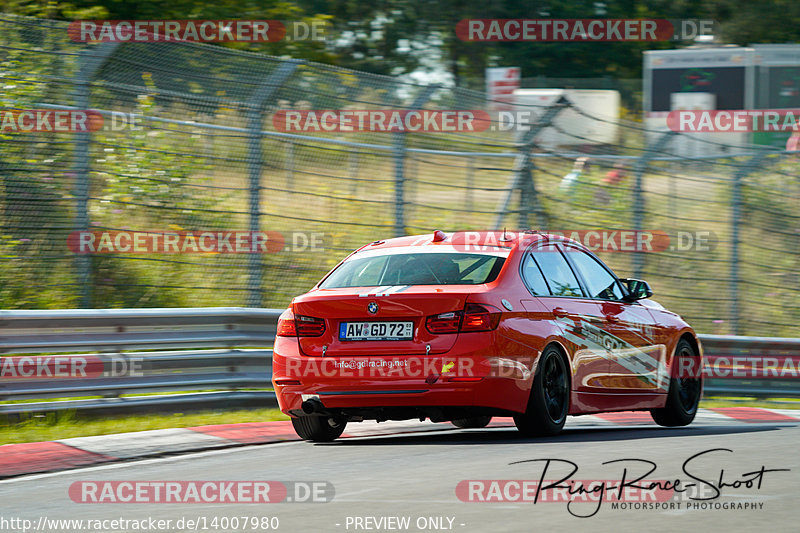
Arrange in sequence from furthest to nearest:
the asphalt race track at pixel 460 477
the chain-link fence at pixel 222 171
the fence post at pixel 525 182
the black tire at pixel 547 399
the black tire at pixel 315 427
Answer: the fence post at pixel 525 182
the chain-link fence at pixel 222 171
the black tire at pixel 315 427
the black tire at pixel 547 399
the asphalt race track at pixel 460 477

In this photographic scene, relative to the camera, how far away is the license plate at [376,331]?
27.5 ft

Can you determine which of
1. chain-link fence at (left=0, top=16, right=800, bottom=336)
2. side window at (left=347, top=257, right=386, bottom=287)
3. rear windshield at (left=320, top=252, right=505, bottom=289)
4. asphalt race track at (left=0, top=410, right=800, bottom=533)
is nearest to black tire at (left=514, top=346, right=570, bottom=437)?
asphalt race track at (left=0, top=410, right=800, bottom=533)

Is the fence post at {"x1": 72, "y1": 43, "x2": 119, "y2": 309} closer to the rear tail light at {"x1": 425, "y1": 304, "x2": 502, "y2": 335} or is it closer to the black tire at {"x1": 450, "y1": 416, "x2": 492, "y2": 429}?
the black tire at {"x1": 450, "y1": 416, "x2": 492, "y2": 429}

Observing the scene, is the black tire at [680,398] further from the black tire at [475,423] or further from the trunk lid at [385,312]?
the trunk lid at [385,312]

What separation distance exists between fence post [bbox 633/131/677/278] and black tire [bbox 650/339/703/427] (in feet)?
13.3

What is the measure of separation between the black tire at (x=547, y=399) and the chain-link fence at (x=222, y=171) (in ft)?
14.4

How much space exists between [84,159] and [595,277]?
4.87 metres

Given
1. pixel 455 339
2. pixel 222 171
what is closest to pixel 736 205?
pixel 222 171

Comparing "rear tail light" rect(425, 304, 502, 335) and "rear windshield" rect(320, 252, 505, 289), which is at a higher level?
"rear windshield" rect(320, 252, 505, 289)

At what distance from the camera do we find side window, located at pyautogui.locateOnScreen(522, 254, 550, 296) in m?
8.93

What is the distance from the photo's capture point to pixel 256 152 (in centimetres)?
1254

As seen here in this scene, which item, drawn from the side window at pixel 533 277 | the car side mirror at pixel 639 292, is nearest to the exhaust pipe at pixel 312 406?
the side window at pixel 533 277

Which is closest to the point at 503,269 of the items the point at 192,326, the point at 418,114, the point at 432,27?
the point at 192,326

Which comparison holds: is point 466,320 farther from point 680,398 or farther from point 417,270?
point 680,398
